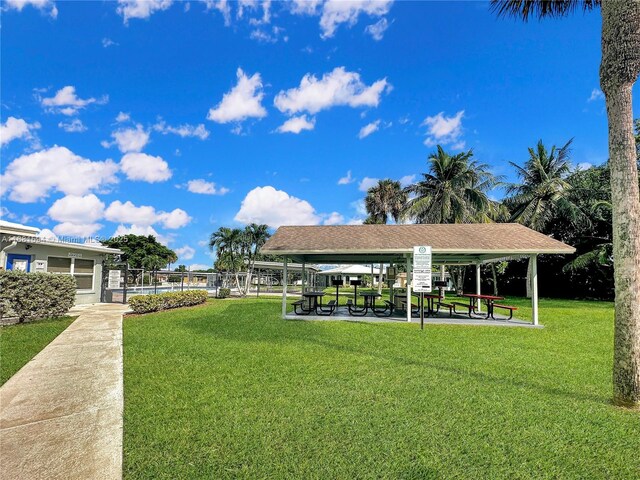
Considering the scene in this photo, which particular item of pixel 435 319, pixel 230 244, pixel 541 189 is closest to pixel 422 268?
pixel 435 319

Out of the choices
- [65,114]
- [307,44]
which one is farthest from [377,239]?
[65,114]

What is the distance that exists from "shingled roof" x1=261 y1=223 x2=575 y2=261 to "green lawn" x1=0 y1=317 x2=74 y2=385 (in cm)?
624

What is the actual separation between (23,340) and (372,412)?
28.1ft

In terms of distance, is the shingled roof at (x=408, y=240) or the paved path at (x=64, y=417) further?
the shingled roof at (x=408, y=240)

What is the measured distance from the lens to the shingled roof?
1138cm

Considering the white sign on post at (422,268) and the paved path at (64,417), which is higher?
the white sign on post at (422,268)

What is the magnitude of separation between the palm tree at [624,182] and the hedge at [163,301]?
47.5 feet

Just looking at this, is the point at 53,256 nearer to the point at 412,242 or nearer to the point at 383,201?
the point at 412,242

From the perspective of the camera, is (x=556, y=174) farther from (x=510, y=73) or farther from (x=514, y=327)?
(x=514, y=327)

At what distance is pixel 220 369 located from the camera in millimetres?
5836

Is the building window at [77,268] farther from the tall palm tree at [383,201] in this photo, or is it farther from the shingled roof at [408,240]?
the tall palm tree at [383,201]

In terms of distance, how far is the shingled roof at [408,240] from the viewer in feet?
37.3

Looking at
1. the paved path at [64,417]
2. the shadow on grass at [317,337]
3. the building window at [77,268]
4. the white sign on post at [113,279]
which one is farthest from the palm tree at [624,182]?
the white sign on post at [113,279]

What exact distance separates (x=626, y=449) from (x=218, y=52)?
17606 millimetres
